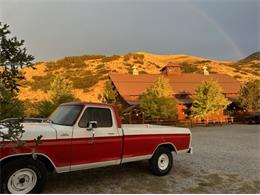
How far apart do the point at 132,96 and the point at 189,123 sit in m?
8.90

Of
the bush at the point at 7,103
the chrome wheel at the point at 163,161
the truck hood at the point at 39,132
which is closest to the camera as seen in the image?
the bush at the point at 7,103

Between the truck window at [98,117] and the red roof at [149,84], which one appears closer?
the truck window at [98,117]

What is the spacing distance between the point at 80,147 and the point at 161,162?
2855 mm

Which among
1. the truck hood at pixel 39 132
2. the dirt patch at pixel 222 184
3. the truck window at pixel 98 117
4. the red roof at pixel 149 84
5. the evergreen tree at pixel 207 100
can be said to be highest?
the red roof at pixel 149 84

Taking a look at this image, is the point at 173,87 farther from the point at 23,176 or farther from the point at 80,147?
the point at 23,176

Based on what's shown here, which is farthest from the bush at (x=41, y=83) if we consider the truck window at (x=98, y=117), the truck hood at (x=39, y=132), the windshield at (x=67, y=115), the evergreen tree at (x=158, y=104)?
the truck hood at (x=39, y=132)

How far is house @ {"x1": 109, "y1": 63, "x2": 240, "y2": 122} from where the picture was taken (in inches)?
1518

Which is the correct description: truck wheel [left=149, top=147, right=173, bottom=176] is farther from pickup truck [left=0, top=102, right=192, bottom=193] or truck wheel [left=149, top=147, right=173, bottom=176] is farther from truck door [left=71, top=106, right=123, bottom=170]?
truck door [left=71, top=106, right=123, bottom=170]

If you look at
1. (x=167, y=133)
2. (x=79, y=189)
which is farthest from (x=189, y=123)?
(x=79, y=189)

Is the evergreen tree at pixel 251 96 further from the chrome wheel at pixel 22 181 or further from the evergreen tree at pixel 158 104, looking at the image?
the chrome wheel at pixel 22 181

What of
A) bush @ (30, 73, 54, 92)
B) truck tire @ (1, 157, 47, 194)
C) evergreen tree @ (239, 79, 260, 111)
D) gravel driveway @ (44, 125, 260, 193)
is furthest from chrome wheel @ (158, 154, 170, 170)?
bush @ (30, 73, 54, 92)

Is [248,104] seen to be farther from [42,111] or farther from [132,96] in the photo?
[42,111]

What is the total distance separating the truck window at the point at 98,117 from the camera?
723 cm

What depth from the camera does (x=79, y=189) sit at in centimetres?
691
